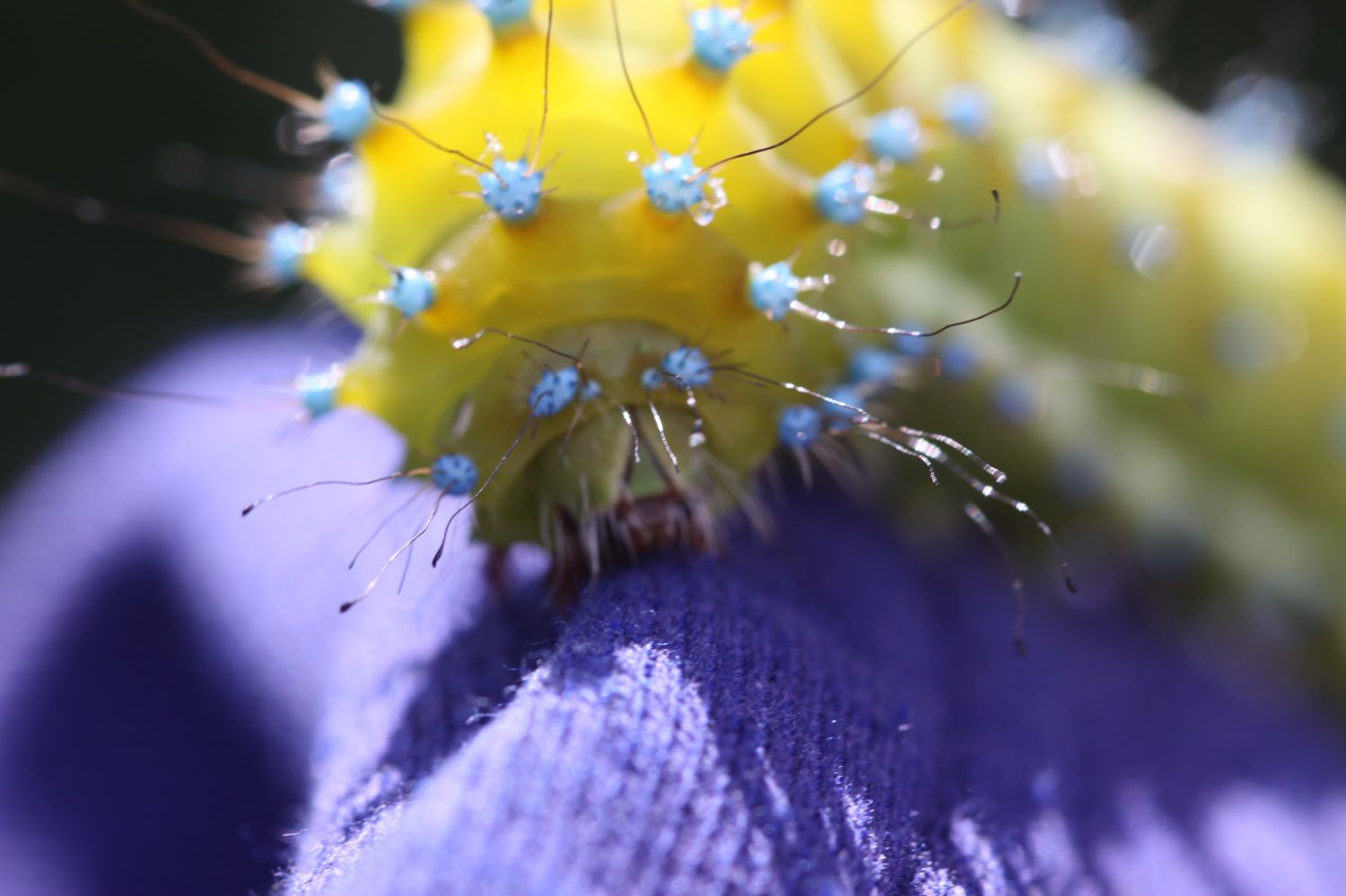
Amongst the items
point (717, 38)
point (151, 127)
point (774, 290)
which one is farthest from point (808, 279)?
point (151, 127)

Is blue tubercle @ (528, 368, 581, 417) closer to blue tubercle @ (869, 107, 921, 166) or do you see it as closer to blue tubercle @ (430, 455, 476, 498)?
blue tubercle @ (430, 455, 476, 498)

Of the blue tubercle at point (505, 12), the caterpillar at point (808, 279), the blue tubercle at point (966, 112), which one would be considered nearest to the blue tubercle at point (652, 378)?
the caterpillar at point (808, 279)

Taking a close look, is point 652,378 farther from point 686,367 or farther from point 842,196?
point 842,196

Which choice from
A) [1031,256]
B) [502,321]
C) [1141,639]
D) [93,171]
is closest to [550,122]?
[502,321]

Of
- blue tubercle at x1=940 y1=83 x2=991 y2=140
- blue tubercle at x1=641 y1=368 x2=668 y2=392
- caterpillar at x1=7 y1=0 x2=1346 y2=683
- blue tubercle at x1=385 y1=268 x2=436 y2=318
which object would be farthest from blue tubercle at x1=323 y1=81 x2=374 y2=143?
blue tubercle at x1=940 y1=83 x2=991 y2=140

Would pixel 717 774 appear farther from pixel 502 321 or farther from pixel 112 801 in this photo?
pixel 112 801
